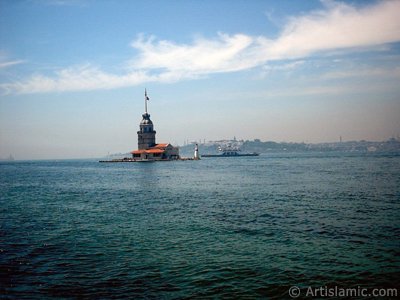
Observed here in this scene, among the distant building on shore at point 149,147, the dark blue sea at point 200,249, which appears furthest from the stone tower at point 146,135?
the dark blue sea at point 200,249

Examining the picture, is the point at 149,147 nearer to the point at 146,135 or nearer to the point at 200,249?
the point at 146,135

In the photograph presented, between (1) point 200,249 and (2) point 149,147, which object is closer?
(1) point 200,249

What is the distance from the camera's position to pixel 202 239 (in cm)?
1853

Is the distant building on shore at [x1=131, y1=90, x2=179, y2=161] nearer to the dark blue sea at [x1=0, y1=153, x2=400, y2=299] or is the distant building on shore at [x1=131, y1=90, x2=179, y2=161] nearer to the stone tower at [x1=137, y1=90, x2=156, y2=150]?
the stone tower at [x1=137, y1=90, x2=156, y2=150]

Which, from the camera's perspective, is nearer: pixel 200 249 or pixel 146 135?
pixel 200 249

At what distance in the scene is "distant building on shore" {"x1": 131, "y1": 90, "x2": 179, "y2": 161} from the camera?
6265 inches

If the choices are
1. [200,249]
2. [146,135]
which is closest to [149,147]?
[146,135]

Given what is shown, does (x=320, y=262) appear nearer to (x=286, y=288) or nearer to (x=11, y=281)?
(x=286, y=288)

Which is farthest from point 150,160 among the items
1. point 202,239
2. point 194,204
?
point 202,239

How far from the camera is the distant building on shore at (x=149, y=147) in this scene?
15912 cm

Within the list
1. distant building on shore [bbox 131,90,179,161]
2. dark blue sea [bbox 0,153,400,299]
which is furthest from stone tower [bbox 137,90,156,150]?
dark blue sea [bbox 0,153,400,299]

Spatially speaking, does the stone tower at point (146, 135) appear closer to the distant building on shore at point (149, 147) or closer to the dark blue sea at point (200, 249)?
the distant building on shore at point (149, 147)

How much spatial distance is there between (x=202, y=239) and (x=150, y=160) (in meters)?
142

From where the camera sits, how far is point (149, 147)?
549 feet
